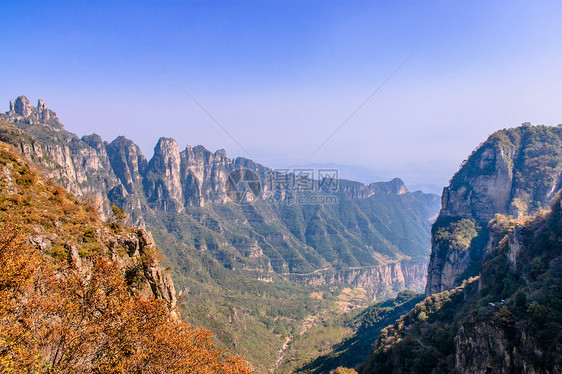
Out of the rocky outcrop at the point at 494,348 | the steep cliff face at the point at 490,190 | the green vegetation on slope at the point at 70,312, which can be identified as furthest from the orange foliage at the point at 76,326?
the steep cliff face at the point at 490,190

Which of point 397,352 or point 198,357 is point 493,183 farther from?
→ point 198,357

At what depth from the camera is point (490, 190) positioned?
270 ft

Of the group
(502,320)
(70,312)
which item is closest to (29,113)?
(70,312)

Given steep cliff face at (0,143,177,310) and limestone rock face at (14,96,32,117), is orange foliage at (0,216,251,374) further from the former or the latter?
limestone rock face at (14,96,32,117)

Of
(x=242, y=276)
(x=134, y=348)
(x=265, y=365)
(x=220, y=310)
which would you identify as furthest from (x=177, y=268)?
(x=134, y=348)

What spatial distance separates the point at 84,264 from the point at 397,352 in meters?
41.0

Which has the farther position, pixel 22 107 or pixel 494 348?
pixel 22 107

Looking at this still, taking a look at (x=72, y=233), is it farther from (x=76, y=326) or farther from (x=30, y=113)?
(x=30, y=113)

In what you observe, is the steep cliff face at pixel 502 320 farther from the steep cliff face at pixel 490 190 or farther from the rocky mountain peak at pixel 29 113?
the rocky mountain peak at pixel 29 113

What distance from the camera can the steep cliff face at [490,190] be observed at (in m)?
72.1

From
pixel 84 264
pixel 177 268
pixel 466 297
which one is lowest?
pixel 177 268

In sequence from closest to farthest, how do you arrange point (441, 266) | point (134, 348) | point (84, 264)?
1. point (134, 348)
2. point (84, 264)
3. point (441, 266)

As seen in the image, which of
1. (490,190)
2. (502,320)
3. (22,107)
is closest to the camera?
(502,320)

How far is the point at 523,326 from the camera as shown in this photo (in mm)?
23109
